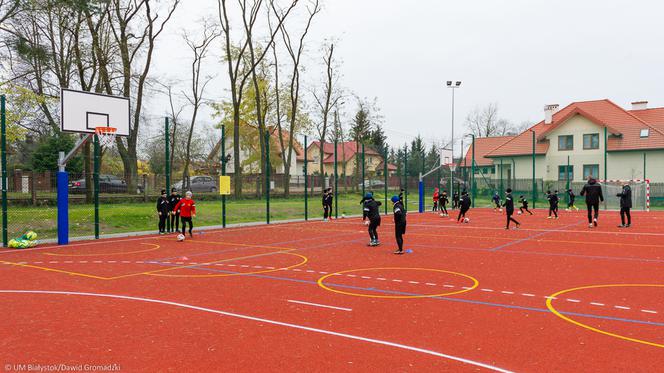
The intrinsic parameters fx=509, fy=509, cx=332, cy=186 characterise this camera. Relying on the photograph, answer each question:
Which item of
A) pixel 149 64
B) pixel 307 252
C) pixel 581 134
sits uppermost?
pixel 149 64

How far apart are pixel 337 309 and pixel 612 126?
43813 millimetres

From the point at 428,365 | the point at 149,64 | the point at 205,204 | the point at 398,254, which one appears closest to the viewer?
the point at 428,365

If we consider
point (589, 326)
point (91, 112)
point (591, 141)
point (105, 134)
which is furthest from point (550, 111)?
point (589, 326)

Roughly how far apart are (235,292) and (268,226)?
1378 centimetres

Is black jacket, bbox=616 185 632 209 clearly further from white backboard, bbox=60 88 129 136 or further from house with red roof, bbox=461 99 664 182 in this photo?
white backboard, bbox=60 88 129 136

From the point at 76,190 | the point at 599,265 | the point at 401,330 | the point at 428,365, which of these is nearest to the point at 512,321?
the point at 401,330

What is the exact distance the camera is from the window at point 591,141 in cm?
4339

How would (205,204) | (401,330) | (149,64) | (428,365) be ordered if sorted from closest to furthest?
(428,365) < (401,330) < (205,204) < (149,64)

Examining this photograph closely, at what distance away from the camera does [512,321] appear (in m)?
6.78

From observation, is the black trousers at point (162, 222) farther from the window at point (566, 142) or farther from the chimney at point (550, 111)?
the chimney at point (550, 111)

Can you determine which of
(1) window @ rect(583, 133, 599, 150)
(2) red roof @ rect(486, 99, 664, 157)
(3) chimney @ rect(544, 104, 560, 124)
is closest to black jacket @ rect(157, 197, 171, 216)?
(2) red roof @ rect(486, 99, 664, 157)

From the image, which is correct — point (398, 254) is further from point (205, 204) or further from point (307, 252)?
point (205, 204)

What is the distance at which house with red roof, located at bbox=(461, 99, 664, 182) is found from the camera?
4062 cm

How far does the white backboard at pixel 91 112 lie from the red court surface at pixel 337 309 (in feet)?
13.7
